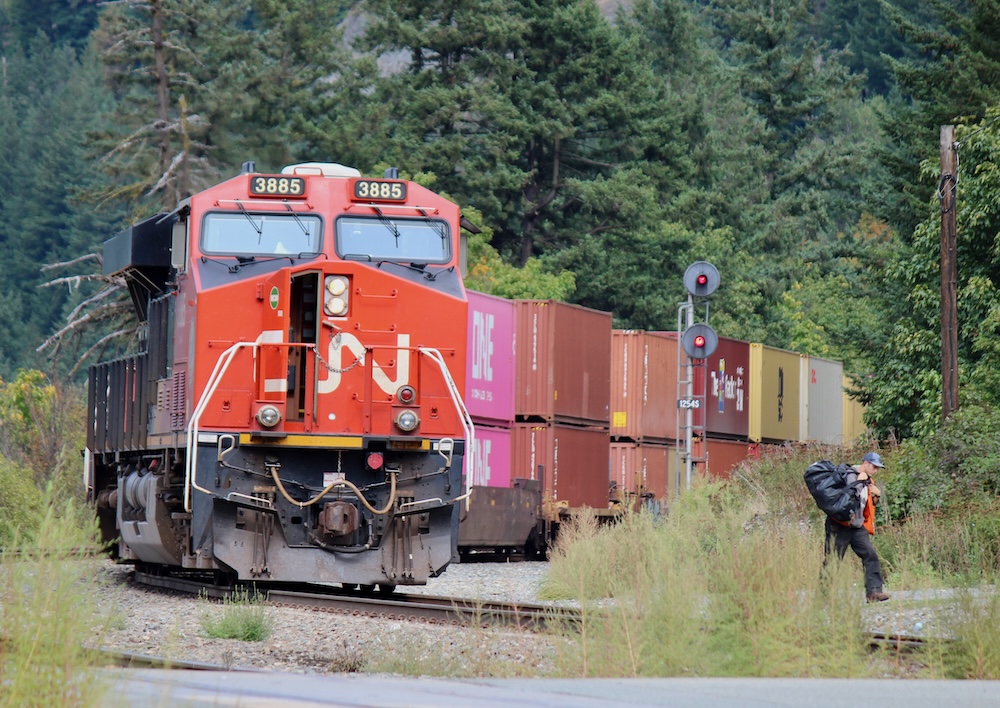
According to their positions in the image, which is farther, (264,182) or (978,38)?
(978,38)

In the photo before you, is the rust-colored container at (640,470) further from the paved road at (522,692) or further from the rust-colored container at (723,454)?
the paved road at (522,692)

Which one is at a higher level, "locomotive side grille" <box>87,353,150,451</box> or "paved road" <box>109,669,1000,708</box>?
"locomotive side grille" <box>87,353,150,451</box>

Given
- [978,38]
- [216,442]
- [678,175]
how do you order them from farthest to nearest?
[678,175] < [978,38] < [216,442]

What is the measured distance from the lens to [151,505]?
14.7 meters

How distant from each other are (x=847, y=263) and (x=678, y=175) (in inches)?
458

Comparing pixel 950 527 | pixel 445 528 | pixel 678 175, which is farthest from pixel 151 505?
pixel 678 175

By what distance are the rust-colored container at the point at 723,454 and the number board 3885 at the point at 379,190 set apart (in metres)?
14.5

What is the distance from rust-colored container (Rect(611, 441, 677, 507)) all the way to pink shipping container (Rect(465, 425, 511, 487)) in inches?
152

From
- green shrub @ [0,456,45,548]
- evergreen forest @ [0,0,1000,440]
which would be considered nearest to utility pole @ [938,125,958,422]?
evergreen forest @ [0,0,1000,440]

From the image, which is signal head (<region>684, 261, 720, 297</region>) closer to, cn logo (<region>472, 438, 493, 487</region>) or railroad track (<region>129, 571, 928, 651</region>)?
cn logo (<region>472, 438, 493, 487</region>)

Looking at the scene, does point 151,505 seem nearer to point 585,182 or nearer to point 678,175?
point 585,182

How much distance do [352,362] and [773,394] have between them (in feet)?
66.8

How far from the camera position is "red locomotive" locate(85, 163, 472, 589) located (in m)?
13.5

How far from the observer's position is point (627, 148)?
5253cm
